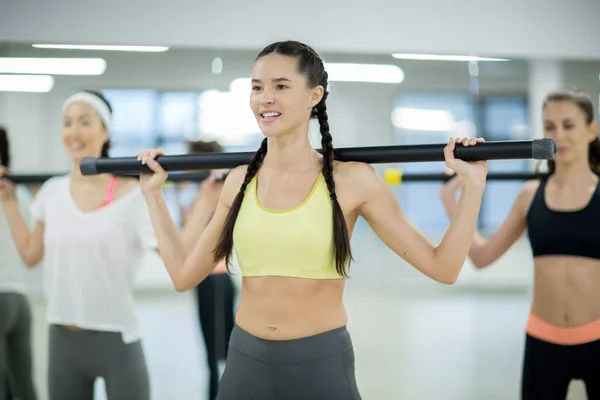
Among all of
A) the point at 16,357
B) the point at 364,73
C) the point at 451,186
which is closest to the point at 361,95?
the point at 364,73

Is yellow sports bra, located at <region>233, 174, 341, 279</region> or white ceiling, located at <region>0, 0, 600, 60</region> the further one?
white ceiling, located at <region>0, 0, 600, 60</region>

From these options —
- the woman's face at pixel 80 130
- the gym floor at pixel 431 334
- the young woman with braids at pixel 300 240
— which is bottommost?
the gym floor at pixel 431 334

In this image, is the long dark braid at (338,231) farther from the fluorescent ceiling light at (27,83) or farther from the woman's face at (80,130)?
the fluorescent ceiling light at (27,83)

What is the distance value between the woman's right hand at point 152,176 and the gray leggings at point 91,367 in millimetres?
840

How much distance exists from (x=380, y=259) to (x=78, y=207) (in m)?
1.87

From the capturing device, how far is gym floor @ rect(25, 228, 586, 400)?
12.7ft

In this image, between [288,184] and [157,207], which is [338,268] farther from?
[157,207]

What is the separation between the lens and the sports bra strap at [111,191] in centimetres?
274

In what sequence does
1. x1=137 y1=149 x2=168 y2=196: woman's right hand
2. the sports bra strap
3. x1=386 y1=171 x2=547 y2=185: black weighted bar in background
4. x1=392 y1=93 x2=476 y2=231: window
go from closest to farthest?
→ x1=137 y1=149 x2=168 y2=196: woman's right hand, the sports bra strap, x1=386 y1=171 x2=547 y2=185: black weighted bar in background, x1=392 y1=93 x2=476 y2=231: window

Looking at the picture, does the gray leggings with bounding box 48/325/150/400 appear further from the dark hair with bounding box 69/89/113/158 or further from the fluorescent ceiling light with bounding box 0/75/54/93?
the fluorescent ceiling light with bounding box 0/75/54/93

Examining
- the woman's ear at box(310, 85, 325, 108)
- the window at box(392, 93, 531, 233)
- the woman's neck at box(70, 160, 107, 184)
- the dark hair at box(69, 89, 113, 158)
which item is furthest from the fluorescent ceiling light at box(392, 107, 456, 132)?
the woman's ear at box(310, 85, 325, 108)

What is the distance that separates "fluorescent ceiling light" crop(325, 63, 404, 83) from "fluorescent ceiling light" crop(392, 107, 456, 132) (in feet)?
0.73

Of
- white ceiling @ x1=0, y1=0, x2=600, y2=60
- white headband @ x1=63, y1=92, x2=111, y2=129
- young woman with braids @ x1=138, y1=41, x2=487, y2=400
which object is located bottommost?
young woman with braids @ x1=138, y1=41, x2=487, y2=400

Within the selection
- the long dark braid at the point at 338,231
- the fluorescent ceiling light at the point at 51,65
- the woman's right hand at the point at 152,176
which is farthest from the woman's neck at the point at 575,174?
the fluorescent ceiling light at the point at 51,65
